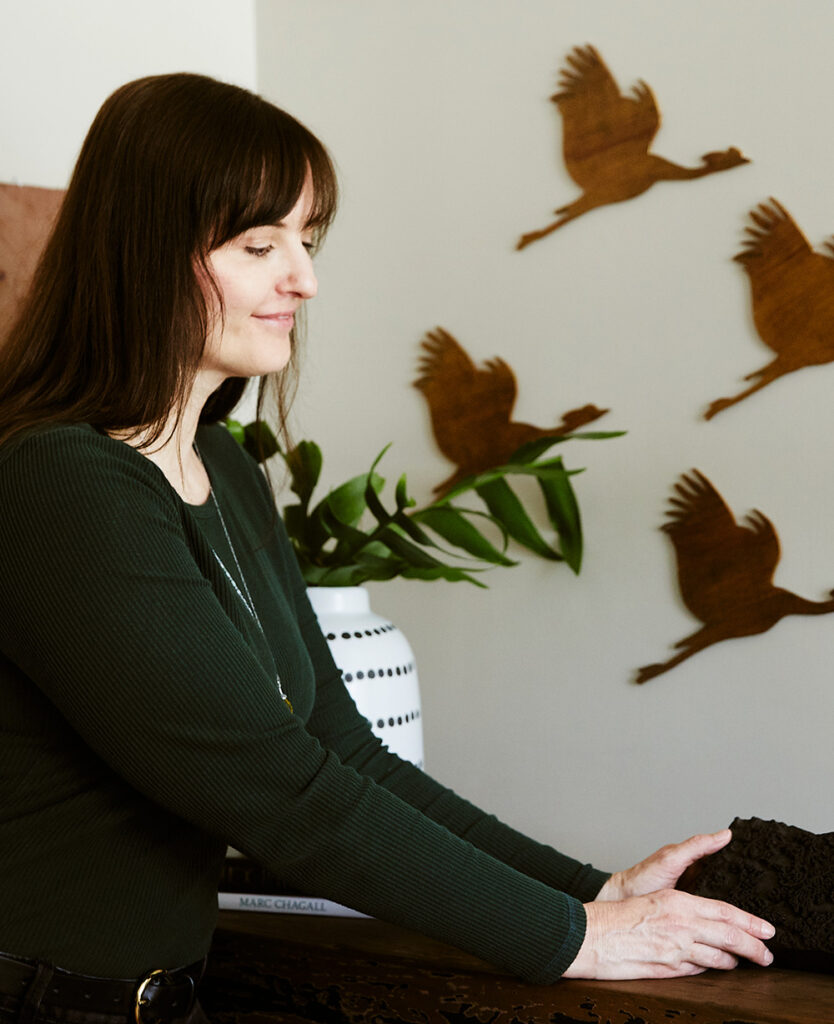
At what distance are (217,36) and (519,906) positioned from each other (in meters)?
1.78

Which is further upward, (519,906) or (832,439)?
(832,439)

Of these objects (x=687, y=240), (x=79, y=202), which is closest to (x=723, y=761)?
(x=687, y=240)

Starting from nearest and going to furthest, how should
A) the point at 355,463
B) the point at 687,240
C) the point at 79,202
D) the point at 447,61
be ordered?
1. the point at 79,202
2. the point at 687,240
3. the point at 447,61
4. the point at 355,463

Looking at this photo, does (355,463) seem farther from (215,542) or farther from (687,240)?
Result: (215,542)

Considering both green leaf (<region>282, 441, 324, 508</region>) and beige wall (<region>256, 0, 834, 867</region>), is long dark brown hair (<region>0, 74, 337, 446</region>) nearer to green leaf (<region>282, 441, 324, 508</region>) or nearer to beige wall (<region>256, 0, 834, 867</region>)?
green leaf (<region>282, 441, 324, 508</region>)

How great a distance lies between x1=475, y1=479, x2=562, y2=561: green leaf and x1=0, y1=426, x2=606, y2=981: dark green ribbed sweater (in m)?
0.86

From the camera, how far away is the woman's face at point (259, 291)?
102 cm

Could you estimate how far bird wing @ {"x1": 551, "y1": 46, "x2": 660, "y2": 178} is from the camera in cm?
178

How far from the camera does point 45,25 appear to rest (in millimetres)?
1821

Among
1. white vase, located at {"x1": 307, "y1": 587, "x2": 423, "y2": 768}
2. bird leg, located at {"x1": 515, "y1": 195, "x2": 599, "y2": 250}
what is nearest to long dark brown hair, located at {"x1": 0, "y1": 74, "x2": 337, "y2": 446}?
white vase, located at {"x1": 307, "y1": 587, "x2": 423, "y2": 768}

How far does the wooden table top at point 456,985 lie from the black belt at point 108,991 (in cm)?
11

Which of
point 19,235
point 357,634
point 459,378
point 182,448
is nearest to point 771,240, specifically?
point 459,378

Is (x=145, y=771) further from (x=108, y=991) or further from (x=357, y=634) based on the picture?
(x=357, y=634)

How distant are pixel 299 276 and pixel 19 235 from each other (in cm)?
80
